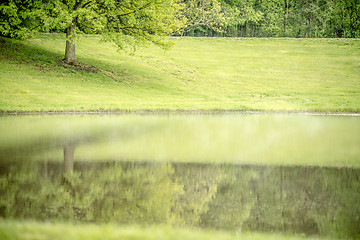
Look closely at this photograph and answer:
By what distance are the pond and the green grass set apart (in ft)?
1.05

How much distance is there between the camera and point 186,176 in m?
8.45

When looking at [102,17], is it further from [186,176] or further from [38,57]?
[186,176]

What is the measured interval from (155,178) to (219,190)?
4.70 ft

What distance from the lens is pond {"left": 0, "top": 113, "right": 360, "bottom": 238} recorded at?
19.7ft

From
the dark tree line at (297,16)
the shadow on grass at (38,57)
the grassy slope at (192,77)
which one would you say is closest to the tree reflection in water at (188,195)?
the grassy slope at (192,77)

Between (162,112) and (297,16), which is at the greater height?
(297,16)

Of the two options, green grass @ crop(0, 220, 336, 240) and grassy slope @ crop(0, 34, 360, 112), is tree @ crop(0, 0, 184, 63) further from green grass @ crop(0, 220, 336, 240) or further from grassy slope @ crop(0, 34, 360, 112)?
green grass @ crop(0, 220, 336, 240)

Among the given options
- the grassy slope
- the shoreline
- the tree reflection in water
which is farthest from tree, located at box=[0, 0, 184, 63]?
the tree reflection in water

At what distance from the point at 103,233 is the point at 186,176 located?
3695mm

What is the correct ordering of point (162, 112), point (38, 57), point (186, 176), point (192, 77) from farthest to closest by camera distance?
1. point (192, 77)
2. point (38, 57)
3. point (162, 112)
4. point (186, 176)

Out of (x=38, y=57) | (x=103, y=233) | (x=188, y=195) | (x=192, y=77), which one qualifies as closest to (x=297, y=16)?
(x=192, y=77)

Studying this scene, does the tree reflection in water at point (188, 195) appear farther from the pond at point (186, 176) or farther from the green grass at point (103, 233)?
the green grass at point (103, 233)

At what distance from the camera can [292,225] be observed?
5.73 metres

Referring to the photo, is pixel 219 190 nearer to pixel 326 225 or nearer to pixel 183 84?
pixel 326 225
